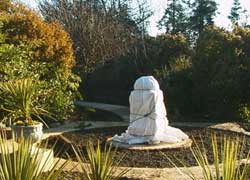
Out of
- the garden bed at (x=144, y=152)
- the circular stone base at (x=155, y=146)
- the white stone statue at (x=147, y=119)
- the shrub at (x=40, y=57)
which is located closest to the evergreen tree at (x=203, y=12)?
the shrub at (x=40, y=57)

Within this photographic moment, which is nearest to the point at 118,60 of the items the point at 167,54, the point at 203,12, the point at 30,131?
the point at 167,54

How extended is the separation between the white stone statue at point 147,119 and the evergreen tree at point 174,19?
25099 mm

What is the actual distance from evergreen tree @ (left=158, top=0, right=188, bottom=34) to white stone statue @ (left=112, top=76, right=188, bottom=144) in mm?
25099

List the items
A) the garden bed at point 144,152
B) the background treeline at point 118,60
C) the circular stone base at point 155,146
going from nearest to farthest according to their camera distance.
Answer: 1. the garden bed at point 144,152
2. the circular stone base at point 155,146
3. the background treeline at point 118,60

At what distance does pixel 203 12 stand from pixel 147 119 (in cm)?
2921

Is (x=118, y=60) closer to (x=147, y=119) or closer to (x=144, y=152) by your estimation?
(x=147, y=119)

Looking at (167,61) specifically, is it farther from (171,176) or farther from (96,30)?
(171,176)

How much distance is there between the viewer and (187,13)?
3781 cm

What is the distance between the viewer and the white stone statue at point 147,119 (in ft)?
32.6

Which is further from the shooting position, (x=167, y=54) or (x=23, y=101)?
(x=167, y=54)

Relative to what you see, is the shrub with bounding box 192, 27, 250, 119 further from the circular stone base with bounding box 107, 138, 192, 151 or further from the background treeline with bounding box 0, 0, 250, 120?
the circular stone base with bounding box 107, 138, 192, 151

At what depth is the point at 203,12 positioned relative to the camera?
37.7m

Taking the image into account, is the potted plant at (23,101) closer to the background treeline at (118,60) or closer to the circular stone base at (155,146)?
the circular stone base at (155,146)

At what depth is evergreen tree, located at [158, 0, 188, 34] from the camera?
3553 centimetres
